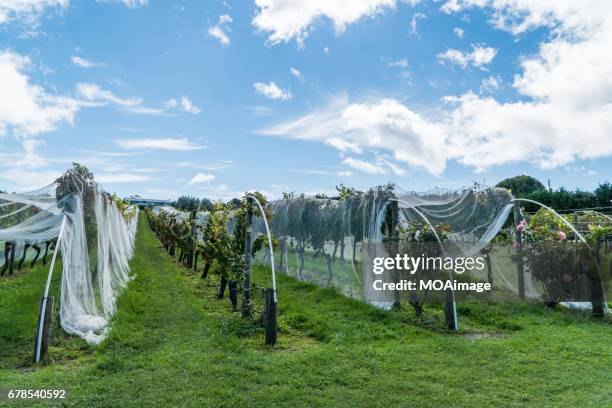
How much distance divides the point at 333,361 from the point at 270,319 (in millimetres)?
1057

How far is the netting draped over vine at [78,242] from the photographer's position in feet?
18.5

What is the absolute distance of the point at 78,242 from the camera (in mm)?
6359

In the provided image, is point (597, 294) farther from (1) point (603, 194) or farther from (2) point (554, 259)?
(1) point (603, 194)

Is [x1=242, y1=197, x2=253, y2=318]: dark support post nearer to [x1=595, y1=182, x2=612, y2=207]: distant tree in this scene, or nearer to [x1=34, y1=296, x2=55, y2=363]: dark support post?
[x1=34, y1=296, x2=55, y2=363]: dark support post

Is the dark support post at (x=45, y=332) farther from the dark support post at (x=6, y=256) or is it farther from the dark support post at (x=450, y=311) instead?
the dark support post at (x=6, y=256)

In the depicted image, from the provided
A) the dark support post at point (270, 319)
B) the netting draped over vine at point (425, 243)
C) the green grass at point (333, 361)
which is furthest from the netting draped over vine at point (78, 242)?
the netting draped over vine at point (425, 243)

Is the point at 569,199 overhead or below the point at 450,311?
overhead

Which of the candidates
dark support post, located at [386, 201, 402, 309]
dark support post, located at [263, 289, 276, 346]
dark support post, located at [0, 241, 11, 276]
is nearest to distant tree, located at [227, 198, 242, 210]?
dark support post, located at [386, 201, 402, 309]

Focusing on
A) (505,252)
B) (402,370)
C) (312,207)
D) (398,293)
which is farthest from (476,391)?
(312,207)

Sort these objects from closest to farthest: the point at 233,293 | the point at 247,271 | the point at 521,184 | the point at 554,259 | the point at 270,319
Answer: the point at 270,319, the point at 247,271, the point at 554,259, the point at 233,293, the point at 521,184

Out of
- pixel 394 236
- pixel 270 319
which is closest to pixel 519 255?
pixel 394 236

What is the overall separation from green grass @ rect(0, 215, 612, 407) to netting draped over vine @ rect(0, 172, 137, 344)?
0.34m

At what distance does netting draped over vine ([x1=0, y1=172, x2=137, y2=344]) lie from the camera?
5633 mm

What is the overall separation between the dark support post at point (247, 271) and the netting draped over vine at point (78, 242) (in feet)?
6.12
